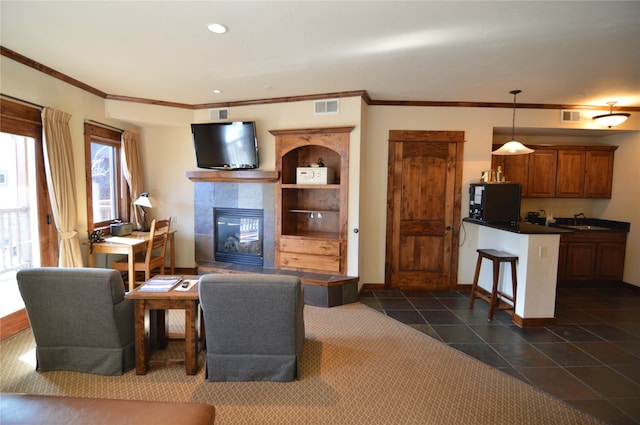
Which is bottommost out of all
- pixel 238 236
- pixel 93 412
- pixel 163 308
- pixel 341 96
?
pixel 93 412

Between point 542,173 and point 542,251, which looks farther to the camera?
point 542,173

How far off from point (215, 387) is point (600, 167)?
19.9 ft

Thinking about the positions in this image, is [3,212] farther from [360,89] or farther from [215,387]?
[360,89]

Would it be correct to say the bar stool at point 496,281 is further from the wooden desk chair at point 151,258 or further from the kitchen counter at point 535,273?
the wooden desk chair at point 151,258

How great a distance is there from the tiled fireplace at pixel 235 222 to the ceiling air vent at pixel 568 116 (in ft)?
14.0

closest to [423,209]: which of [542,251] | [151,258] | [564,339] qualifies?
Answer: [542,251]

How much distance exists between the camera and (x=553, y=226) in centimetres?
484

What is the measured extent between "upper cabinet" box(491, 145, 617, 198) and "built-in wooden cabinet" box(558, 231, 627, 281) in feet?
2.19

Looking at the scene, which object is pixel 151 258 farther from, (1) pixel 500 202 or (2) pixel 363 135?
(1) pixel 500 202

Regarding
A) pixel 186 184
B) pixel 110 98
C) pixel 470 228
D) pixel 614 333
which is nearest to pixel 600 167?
pixel 470 228

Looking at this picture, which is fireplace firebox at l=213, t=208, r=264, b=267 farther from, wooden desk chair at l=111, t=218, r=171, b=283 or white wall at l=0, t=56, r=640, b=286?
wooden desk chair at l=111, t=218, r=171, b=283

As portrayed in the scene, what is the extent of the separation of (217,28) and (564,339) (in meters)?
4.31

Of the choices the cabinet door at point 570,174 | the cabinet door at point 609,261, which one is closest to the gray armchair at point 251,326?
the cabinet door at point 570,174

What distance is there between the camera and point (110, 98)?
4199 mm
